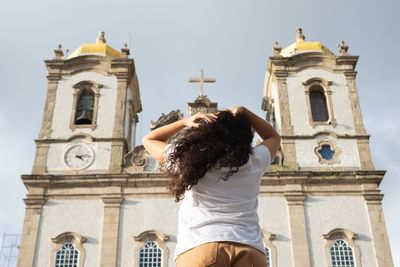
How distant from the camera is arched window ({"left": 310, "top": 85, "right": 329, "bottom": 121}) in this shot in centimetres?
1983

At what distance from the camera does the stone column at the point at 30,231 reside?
16.4 meters

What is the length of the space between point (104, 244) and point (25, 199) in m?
3.19

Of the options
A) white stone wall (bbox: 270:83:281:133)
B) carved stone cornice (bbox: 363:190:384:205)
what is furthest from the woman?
white stone wall (bbox: 270:83:281:133)

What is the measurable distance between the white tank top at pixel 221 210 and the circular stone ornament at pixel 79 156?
1582cm

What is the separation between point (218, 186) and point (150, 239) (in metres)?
14.0

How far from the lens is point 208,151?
3.02 metres

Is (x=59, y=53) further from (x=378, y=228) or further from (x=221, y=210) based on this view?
(x=221, y=210)

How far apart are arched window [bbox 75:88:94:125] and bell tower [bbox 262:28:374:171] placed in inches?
279

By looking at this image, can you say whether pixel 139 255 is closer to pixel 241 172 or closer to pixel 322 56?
pixel 322 56

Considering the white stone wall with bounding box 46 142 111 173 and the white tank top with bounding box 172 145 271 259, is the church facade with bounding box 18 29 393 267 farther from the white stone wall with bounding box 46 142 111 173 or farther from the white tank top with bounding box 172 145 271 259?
the white tank top with bounding box 172 145 271 259

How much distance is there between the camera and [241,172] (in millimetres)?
3127

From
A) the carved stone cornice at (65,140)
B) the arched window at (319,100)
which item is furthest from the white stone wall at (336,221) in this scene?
the carved stone cornice at (65,140)

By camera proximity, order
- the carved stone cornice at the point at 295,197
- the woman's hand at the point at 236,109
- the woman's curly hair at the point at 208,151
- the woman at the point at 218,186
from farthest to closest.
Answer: the carved stone cornice at the point at 295,197, the woman's hand at the point at 236,109, the woman's curly hair at the point at 208,151, the woman at the point at 218,186

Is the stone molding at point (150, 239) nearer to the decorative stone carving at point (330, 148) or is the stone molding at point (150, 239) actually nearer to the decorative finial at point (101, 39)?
the decorative stone carving at point (330, 148)
